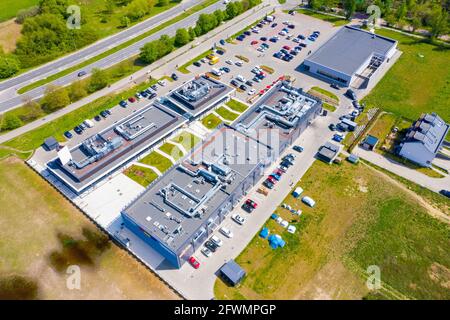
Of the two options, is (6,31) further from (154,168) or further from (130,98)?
(154,168)

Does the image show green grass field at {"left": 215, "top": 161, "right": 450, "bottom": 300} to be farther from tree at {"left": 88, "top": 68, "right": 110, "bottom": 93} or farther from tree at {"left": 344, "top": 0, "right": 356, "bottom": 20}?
tree at {"left": 344, "top": 0, "right": 356, "bottom": 20}

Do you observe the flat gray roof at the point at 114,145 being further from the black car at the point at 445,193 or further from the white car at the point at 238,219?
the black car at the point at 445,193

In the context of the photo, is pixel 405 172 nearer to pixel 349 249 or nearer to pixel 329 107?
→ pixel 349 249

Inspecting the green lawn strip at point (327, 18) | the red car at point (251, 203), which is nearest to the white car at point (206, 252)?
the red car at point (251, 203)

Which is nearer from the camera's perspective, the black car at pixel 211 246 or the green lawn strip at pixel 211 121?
the black car at pixel 211 246

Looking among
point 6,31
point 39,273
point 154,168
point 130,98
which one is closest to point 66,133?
point 130,98

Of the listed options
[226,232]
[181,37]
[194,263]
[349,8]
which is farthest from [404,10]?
[194,263]
